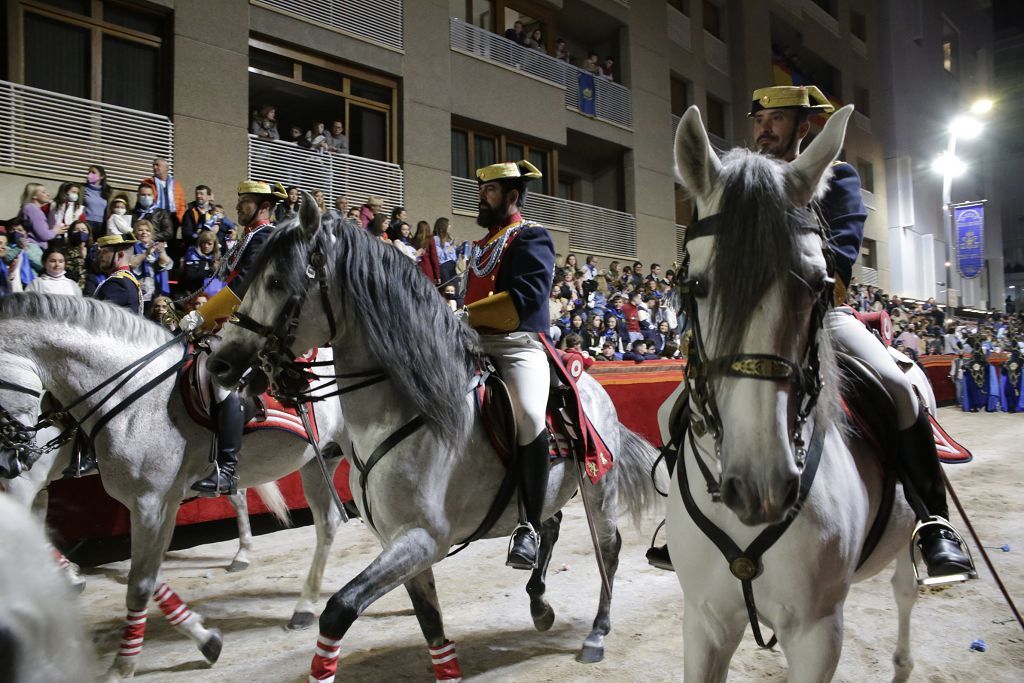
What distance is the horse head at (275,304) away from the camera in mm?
2723

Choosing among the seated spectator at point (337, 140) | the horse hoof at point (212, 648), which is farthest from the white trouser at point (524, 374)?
the seated spectator at point (337, 140)

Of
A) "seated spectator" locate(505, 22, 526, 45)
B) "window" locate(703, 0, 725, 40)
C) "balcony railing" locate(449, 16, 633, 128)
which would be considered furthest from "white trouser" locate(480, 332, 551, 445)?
"window" locate(703, 0, 725, 40)

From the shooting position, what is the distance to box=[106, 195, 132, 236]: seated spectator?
815cm

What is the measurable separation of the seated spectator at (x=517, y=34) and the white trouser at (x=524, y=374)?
15512mm

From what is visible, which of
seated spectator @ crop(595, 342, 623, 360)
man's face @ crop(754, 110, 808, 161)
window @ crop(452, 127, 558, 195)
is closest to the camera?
man's face @ crop(754, 110, 808, 161)

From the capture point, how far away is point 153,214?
28.5ft

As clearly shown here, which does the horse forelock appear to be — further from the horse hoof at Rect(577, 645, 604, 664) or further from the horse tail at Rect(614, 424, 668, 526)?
the horse tail at Rect(614, 424, 668, 526)

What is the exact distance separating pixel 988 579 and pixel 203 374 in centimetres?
525

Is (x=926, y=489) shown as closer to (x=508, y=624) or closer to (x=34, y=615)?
(x=34, y=615)

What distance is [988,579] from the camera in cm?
441

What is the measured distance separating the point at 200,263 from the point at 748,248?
26.3ft

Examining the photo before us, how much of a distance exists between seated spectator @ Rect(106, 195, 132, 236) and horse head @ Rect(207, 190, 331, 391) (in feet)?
21.1

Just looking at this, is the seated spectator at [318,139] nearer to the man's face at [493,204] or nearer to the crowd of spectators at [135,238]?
the crowd of spectators at [135,238]

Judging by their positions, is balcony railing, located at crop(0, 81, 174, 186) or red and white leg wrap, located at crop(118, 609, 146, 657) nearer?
red and white leg wrap, located at crop(118, 609, 146, 657)
